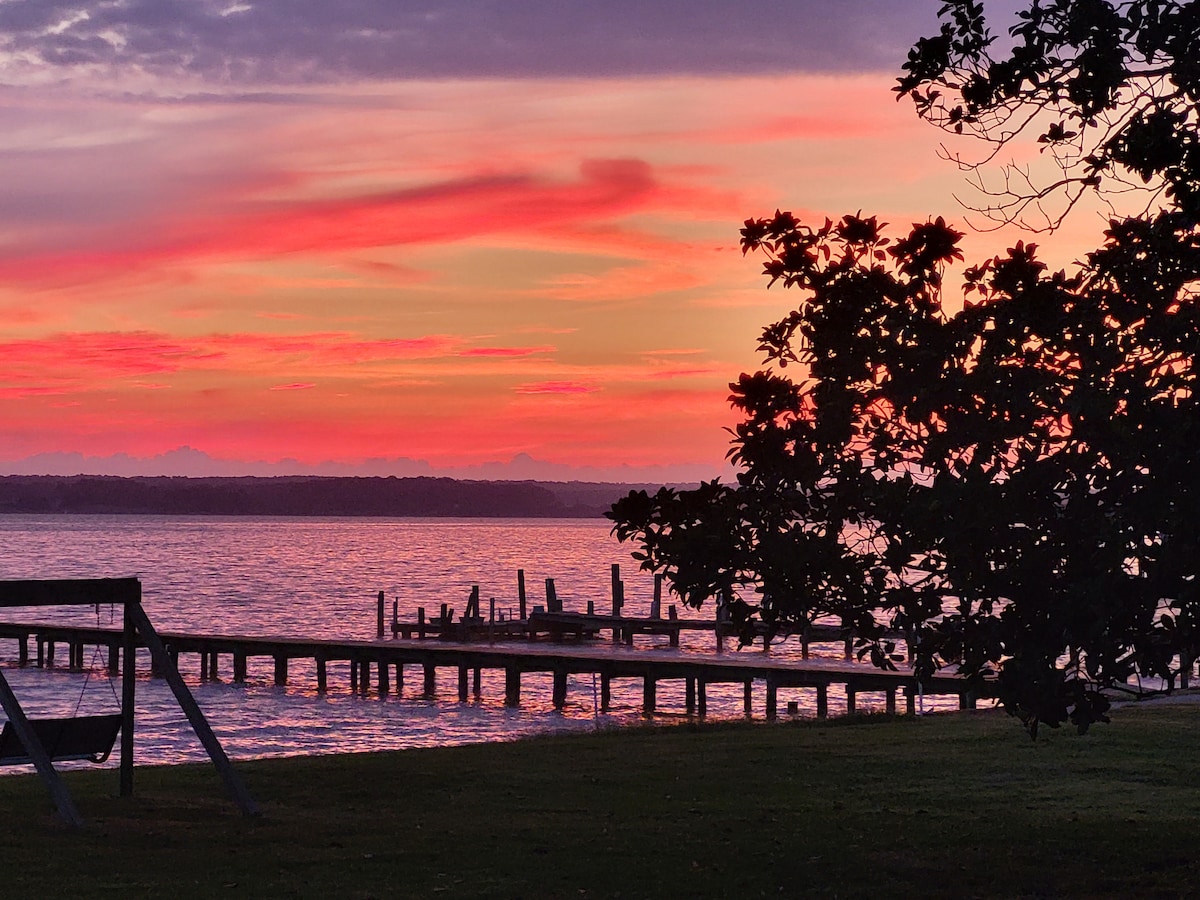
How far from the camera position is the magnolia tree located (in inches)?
425

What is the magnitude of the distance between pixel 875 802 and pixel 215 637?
39.5 metres

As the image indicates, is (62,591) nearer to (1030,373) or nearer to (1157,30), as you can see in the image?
(1030,373)

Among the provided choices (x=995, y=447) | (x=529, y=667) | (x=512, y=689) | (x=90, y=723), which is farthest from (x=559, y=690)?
(x=995, y=447)

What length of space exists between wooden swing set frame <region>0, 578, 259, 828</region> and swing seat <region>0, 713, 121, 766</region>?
0.04 feet

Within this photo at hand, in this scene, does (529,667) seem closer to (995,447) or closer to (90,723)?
(90,723)

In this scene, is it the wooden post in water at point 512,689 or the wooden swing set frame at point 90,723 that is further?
the wooden post in water at point 512,689

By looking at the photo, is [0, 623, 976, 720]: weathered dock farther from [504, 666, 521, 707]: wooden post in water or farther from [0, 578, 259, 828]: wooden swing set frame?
[0, 578, 259, 828]: wooden swing set frame

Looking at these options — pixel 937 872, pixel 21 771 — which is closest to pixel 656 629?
pixel 21 771

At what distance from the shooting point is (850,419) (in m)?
12.6

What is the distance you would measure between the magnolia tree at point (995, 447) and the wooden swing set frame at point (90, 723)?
18.5ft

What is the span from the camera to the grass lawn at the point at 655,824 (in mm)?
12242

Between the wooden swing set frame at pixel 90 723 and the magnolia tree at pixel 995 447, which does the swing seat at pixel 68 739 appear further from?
the magnolia tree at pixel 995 447

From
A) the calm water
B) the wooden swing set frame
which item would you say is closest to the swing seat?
the wooden swing set frame

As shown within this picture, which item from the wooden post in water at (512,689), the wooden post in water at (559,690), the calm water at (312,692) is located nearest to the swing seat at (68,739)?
the calm water at (312,692)
